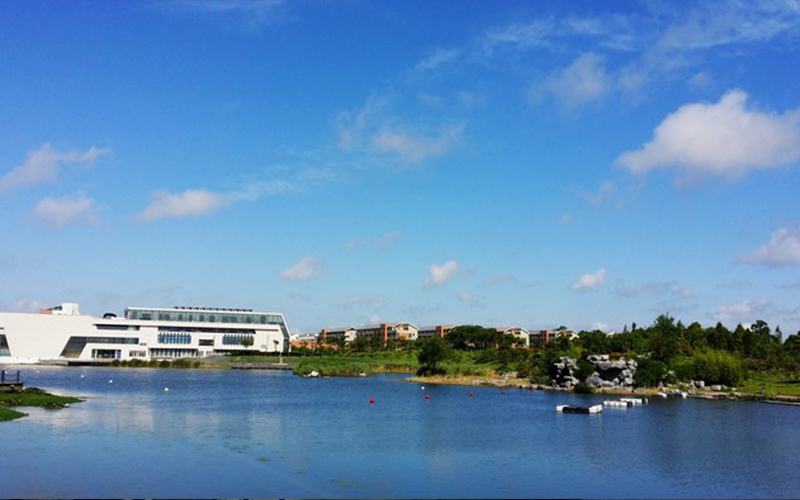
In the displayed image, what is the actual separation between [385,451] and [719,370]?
72.1 metres

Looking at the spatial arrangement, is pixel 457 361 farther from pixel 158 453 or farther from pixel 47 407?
pixel 158 453

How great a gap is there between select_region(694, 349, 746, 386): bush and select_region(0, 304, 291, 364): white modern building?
110 m

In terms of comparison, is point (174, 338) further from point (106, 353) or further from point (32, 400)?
point (32, 400)

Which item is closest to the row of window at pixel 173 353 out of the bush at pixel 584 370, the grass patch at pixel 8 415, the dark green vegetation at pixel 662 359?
the dark green vegetation at pixel 662 359

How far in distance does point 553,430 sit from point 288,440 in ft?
68.2

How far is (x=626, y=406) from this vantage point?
233ft

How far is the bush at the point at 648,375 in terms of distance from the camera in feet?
298

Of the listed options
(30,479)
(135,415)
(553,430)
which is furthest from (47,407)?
(553,430)

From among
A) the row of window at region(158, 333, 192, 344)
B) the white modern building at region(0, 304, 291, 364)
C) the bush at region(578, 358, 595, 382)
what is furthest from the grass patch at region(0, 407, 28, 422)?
the row of window at region(158, 333, 192, 344)

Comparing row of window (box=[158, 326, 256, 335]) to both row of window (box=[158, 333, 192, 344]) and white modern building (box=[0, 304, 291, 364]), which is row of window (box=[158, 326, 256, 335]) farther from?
row of window (box=[158, 333, 192, 344])

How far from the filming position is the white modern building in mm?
140250

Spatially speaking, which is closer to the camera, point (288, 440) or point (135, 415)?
point (288, 440)

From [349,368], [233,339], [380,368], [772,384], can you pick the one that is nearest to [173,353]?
[233,339]

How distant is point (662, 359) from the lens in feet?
338
